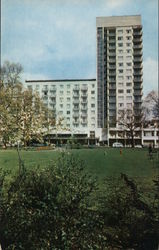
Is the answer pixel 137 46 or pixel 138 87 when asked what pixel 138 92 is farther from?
pixel 137 46

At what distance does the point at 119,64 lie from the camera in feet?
9.07

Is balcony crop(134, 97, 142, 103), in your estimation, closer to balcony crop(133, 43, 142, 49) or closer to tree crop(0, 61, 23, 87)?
balcony crop(133, 43, 142, 49)

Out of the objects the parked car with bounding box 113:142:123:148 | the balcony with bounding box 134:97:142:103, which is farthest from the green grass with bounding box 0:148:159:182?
the balcony with bounding box 134:97:142:103

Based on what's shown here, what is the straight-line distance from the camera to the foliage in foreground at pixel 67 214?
205 cm

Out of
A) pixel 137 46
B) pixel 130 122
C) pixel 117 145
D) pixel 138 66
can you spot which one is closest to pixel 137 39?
pixel 137 46

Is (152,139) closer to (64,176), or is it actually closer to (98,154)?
(98,154)

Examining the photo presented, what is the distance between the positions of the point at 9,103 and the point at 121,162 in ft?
5.29

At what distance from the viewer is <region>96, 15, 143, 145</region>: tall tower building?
2.65 m

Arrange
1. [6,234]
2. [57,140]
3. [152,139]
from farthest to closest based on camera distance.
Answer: [152,139] → [57,140] → [6,234]

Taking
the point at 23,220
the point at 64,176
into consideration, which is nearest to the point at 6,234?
the point at 23,220

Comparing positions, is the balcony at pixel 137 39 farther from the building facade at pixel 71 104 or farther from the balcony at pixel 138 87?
the building facade at pixel 71 104

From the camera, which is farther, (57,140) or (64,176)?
(57,140)

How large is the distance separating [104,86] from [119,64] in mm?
283

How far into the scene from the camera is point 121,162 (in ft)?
10.8
